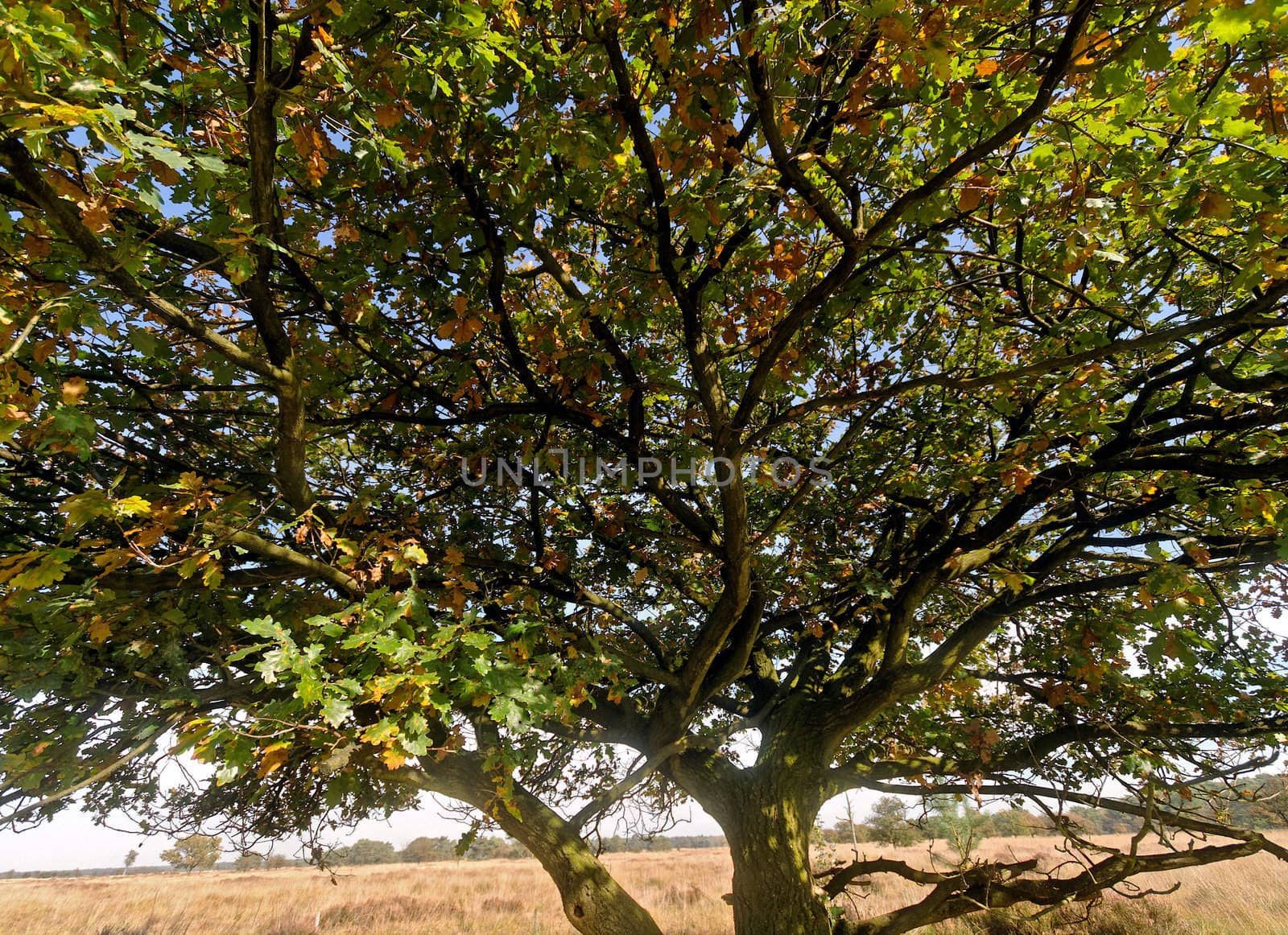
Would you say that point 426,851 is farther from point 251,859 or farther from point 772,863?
point 772,863

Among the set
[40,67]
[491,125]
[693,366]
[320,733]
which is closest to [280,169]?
[491,125]

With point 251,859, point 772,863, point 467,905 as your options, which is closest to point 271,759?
point 772,863

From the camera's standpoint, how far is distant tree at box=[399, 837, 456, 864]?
35.6 metres

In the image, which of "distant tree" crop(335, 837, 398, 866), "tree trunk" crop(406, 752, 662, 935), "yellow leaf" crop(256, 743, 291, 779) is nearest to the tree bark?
"tree trunk" crop(406, 752, 662, 935)

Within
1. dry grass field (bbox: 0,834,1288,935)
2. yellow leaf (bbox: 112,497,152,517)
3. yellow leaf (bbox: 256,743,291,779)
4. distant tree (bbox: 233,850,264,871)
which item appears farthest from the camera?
dry grass field (bbox: 0,834,1288,935)

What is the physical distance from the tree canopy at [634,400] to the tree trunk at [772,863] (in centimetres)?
3

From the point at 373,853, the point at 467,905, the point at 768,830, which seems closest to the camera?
the point at 768,830

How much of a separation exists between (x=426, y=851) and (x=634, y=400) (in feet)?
142

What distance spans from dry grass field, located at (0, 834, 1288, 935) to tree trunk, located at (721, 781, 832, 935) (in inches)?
271

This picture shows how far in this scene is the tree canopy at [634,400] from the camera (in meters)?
2.32

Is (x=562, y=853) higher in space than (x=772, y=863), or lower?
higher

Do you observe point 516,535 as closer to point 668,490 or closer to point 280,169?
point 668,490

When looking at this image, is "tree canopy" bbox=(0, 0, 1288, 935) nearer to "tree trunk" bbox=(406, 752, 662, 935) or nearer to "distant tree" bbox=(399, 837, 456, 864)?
"tree trunk" bbox=(406, 752, 662, 935)

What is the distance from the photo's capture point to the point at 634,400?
3.75m
